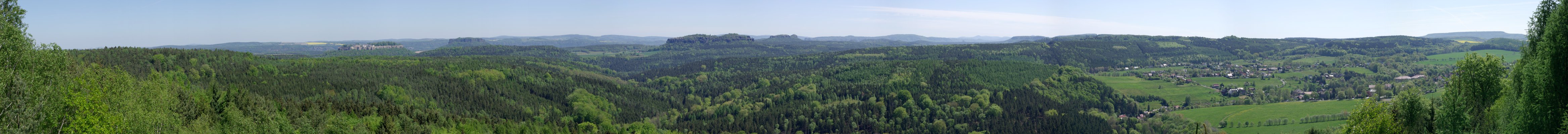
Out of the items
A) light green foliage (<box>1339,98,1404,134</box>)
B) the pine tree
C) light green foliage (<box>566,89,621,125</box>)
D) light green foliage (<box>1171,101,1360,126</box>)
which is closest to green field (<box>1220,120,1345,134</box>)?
light green foliage (<box>1171,101,1360,126</box>)

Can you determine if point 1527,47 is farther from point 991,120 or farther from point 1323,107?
point 1323,107

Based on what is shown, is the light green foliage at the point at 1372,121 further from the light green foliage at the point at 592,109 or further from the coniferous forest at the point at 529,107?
the light green foliage at the point at 592,109

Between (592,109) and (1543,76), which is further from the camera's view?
(592,109)

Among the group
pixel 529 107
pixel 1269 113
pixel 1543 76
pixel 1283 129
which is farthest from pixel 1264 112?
pixel 529 107

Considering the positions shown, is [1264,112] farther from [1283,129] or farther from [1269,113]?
[1283,129]

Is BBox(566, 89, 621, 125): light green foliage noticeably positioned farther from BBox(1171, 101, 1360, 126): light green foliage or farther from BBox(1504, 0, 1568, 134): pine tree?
BBox(1504, 0, 1568, 134): pine tree

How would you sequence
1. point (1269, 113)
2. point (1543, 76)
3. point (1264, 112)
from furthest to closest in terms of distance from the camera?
point (1264, 112) → point (1269, 113) → point (1543, 76)
